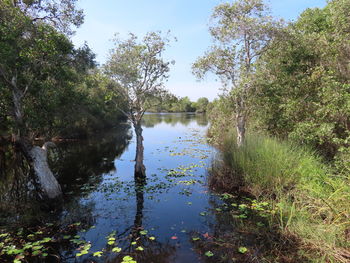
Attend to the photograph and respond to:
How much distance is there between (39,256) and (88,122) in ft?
96.0

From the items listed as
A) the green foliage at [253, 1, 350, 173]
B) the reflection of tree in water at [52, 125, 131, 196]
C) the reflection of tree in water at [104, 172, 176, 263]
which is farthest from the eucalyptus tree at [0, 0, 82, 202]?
the green foliage at [253, 1, 350, 173]

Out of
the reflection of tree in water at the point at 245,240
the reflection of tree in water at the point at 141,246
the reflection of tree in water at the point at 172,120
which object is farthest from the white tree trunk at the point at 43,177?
the reflection of tree in water at the point at 172,120

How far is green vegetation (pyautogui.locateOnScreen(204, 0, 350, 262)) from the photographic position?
495cm

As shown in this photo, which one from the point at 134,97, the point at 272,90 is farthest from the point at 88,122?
the point at 272,90

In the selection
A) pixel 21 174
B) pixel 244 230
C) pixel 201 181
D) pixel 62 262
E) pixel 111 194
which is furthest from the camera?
pixel 21 174

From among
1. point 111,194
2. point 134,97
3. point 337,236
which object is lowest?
point 111,194

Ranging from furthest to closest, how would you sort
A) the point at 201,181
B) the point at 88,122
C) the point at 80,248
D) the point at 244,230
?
the point at 88,122 < the point at 201,181 < the point at 244,230 < the point at 80,248

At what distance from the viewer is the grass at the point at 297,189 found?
4137mm

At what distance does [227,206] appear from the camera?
7.20 m

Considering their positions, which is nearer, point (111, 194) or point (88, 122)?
point (111, 194)

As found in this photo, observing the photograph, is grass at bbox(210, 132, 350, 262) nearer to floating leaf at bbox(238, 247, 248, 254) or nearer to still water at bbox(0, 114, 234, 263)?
floating leaf at bbox(238, 247, 248, 254)

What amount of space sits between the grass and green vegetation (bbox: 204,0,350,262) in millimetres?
19

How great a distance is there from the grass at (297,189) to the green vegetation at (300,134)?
2 cm

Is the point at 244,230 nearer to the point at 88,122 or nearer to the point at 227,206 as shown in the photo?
the point at 227,206
